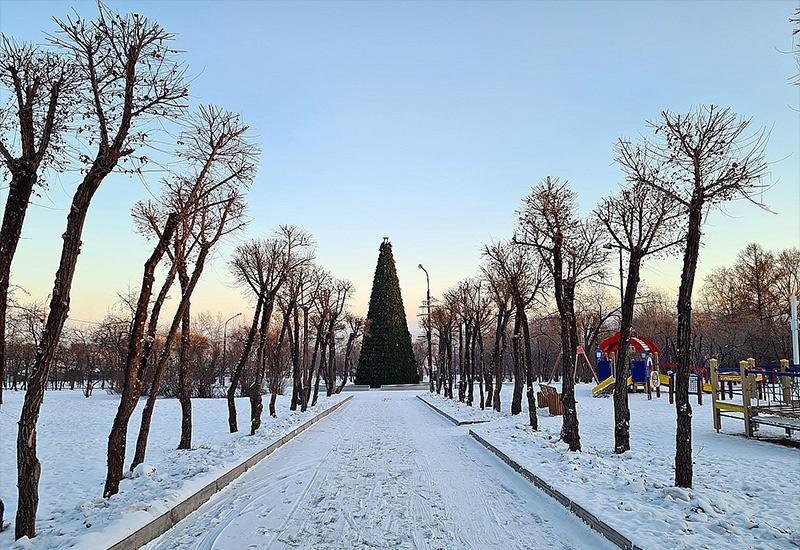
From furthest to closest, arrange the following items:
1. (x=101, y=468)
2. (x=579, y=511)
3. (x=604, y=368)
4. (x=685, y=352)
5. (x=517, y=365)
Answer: (x=604, y=368) < (x=517, y=365) < (x=101, y=468) < (x=685, y=352) < (x=579, y=511)

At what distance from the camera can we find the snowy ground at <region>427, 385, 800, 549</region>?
19.7 feet

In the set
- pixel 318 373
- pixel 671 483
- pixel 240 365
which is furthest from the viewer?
pixel 318 373

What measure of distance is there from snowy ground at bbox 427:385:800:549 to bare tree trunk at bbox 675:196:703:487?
0.40 meters

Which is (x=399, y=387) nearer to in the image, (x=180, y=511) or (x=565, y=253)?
(x=565, y=253)

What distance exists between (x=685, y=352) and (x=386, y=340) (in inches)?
1707

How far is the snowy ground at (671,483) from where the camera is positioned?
6.02 meters

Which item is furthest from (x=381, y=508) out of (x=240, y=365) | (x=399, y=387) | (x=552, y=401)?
(x=399, y=387)

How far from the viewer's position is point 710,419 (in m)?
20.5

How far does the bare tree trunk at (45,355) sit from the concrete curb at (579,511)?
6051 mm

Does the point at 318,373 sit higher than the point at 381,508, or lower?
higher

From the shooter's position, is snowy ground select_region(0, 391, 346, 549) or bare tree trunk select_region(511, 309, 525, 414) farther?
bare tree trunk select_region(511, 309, 525, 414)

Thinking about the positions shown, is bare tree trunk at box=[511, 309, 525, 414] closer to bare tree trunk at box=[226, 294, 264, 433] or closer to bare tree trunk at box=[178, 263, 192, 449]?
bare tree trunk at box=[226, 294, 264, 433]

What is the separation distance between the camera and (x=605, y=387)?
110ft

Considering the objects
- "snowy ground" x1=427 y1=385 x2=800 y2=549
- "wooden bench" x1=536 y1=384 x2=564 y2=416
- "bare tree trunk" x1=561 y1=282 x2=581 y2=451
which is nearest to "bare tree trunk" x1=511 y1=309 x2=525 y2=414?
"wooden bench" x1=536 y1=384 x2=564 y2=416
